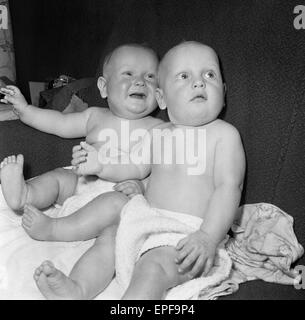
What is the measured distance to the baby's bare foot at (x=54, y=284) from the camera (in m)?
0.76

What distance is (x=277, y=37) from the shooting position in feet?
2.95

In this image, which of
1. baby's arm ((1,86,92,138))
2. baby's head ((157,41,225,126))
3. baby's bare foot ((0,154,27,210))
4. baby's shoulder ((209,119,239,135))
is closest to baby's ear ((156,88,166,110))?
baby's head ((157,41,225,126))

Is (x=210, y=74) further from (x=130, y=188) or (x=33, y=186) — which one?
(x=33, y=186)

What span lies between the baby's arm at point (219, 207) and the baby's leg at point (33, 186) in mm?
393

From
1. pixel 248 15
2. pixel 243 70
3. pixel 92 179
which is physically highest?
pixel 248 15

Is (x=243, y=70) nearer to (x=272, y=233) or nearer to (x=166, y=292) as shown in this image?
(x=272, y=233)

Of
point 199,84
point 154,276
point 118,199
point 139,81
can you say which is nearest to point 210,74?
point 199,84

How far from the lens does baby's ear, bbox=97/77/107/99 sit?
1209 millimetres

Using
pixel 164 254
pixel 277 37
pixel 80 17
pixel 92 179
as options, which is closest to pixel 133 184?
pixel 92 179

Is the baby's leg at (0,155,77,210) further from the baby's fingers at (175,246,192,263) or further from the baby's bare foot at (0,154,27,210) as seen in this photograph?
the baby's fingers at (175,246,192,263)

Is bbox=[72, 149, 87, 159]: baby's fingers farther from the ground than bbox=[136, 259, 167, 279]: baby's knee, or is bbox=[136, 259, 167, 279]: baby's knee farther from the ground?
bbox=[72, 149, 87, 159]: baby's fingers

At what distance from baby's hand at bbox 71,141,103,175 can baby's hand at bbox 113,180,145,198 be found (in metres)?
0.06

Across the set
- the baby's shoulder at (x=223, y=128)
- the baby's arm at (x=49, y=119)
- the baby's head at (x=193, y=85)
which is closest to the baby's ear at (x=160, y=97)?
the baby's head at (x=193, y=85)

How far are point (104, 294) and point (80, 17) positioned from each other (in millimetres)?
1323
